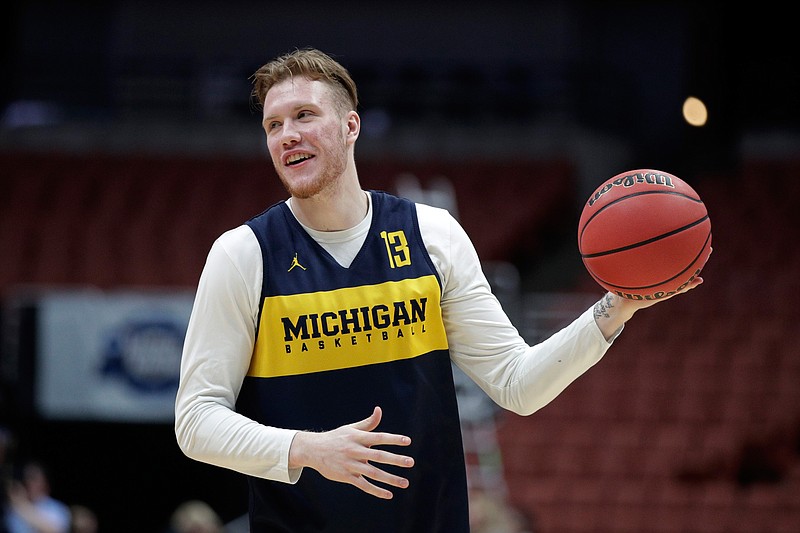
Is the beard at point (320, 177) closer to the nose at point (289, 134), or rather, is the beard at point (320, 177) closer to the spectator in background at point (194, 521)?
the nose at point (289, 134)

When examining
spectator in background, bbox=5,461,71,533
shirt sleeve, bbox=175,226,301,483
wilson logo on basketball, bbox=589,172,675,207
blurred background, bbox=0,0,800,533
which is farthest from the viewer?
blurred background, bbox=0,0,800,533

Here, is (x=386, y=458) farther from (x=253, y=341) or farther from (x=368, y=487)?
(x=253, y=341)

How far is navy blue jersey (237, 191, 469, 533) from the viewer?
Result: 107 inches

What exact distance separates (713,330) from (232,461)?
8651mm

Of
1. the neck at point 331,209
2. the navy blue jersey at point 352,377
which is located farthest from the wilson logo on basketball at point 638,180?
the neck at point 331,209

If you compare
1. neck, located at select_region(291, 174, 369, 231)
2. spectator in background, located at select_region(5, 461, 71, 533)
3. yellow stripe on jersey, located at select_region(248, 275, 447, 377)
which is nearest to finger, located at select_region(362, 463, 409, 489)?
yellow stripe on jersey, located at select_region(248, 275, 447, 377)

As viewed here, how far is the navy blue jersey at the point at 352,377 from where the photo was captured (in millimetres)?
2719

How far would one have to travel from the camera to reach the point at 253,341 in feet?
8.98

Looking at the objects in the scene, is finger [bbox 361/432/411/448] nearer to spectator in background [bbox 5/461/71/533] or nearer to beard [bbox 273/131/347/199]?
beard [bbox 273/131/347/199]

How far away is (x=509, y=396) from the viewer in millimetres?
2832

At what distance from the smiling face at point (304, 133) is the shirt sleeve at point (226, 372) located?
0.20m

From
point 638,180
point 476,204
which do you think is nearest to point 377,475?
point 638,180

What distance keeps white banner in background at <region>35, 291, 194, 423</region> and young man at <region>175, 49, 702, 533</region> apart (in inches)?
244

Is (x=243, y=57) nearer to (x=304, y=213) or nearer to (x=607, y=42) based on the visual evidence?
(x=607, y=42)
